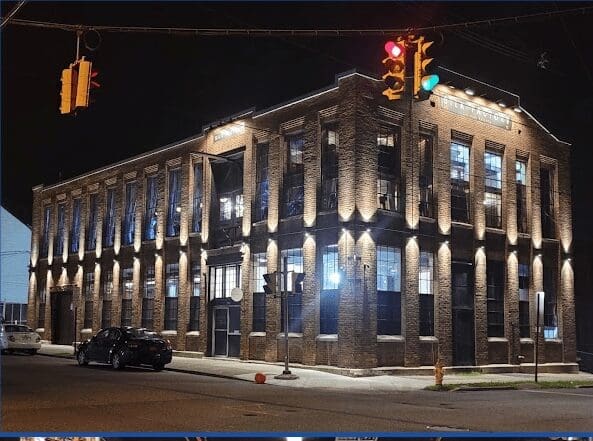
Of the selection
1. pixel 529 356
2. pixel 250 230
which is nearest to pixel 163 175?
pixel 250 230

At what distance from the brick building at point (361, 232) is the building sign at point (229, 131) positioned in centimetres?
8

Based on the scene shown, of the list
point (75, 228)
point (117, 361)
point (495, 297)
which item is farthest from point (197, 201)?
point (495, 297)

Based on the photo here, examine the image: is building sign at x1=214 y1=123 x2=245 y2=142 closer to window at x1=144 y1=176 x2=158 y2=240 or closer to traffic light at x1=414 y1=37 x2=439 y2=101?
window at x1=144 y1=176 x2=158 y2=240

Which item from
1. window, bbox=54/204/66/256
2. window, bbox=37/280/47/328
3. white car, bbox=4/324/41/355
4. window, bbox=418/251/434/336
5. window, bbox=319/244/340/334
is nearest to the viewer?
window, bbox=319/244/340/334

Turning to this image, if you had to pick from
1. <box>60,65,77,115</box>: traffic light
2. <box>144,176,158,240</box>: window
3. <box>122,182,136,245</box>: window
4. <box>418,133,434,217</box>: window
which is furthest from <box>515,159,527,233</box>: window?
<box>60,65,77,115</box>: traffic light

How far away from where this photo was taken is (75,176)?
1770 inches

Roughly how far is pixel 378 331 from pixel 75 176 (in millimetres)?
24701

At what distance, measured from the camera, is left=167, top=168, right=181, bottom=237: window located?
117 ft

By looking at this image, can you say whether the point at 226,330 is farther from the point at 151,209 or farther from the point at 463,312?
the point at 463,312

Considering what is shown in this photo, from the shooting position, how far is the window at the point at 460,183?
3012 centimetres

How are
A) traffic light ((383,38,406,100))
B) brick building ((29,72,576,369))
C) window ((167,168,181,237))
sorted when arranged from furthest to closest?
window ((167,168,181,237)) → brick building ((29,72,576,369)) → traffic light ((383,38,406,100))

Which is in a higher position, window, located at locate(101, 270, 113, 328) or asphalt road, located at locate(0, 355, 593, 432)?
window, located at locate(101, 270, 113, 328)

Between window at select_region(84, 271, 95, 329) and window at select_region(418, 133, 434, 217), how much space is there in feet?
66.7

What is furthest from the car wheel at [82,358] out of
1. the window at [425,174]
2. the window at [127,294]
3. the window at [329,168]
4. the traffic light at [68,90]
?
the traffic light at [68,90]
